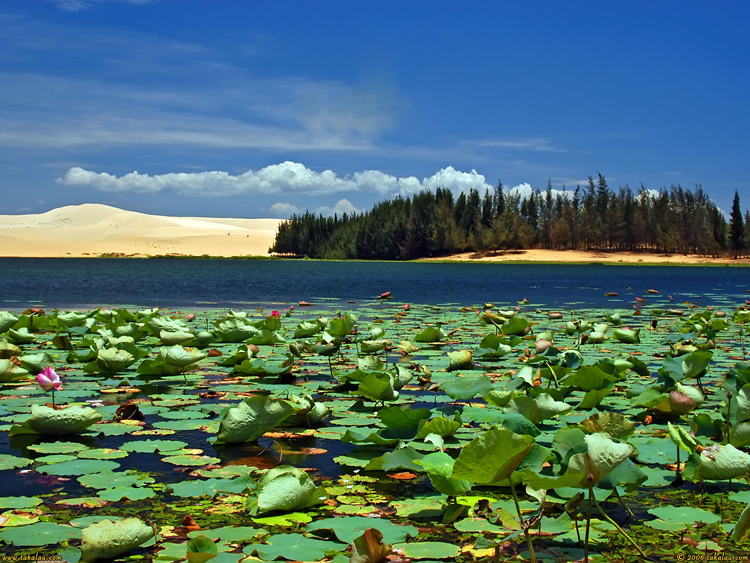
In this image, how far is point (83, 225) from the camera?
452 feet

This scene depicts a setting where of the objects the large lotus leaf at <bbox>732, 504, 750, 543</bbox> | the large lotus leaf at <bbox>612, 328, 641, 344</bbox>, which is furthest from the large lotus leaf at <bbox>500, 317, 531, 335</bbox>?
the large lotus leaf at <bbox>732, 504, 750, 543</bbox>

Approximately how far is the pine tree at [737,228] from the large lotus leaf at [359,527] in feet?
270

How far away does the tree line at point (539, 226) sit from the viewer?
80.3 meters

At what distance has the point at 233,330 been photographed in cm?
862

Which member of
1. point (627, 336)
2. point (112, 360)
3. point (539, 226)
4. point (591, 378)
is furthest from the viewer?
point (539, 226)

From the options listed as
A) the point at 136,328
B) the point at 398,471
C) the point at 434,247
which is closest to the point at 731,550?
the point at 398,471

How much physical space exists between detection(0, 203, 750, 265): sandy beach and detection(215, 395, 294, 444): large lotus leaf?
3186 inches

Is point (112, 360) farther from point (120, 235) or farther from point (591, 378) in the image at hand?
point (120, 235)

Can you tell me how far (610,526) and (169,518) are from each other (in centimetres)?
184

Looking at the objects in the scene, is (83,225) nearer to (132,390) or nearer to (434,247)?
(434,247)

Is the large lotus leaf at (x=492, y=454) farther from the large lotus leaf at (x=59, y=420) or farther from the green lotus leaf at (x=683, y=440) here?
the large lotus leaf at (x=59, y=420)

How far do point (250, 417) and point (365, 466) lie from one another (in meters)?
0.75

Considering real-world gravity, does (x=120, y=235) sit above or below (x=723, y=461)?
above

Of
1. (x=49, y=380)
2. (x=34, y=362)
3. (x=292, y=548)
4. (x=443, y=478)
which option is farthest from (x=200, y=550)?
(x=34, y=362)
